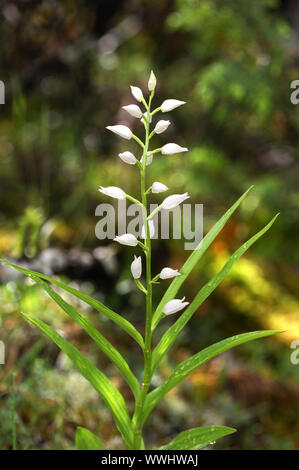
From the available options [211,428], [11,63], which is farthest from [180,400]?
[11,63]

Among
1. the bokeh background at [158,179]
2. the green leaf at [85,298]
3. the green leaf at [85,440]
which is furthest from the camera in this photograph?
the bokeh background at [158,179]

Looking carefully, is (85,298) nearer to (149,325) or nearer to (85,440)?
(149,325)

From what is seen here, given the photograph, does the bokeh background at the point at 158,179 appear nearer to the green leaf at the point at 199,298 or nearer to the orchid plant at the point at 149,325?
the orchid plant at the point at 149,325

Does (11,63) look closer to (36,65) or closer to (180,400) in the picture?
(36,65)

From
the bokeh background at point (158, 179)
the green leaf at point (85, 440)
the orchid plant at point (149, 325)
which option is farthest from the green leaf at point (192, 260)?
the bokeh background at point (158, 179)

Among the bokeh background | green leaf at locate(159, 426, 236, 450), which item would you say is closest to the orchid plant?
green leaf at locate(159, 426, 236, 450)

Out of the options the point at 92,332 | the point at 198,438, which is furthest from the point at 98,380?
the point at 198,438
